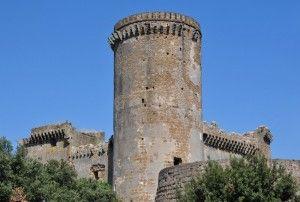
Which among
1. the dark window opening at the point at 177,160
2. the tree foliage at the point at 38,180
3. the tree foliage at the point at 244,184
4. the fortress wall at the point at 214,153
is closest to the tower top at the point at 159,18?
the fortress wall at the point at 214,153

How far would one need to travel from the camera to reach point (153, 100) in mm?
42938

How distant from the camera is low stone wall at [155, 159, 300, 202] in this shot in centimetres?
2702

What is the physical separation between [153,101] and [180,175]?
14.9 meters

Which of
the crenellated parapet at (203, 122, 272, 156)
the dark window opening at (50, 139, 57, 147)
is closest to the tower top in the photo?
the crenellated parapet at (203, 122, 272, 156)

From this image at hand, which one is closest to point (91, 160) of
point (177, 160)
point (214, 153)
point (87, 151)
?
point (87, 151)

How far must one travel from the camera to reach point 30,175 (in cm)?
3544

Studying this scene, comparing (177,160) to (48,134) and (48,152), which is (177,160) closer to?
(48,152)

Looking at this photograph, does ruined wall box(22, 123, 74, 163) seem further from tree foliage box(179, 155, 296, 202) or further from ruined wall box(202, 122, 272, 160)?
tree foliage box(179, 155, 296, 202)

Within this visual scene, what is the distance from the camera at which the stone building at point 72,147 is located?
48.6 meters

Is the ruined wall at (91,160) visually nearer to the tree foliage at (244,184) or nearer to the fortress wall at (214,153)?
the fortress wall at (214,153)

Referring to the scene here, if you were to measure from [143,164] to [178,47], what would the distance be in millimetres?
6894

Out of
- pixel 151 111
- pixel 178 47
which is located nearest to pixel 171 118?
pixel 151 111

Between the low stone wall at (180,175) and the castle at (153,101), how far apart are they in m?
11.8

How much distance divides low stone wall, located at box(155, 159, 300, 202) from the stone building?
18.3 metres
